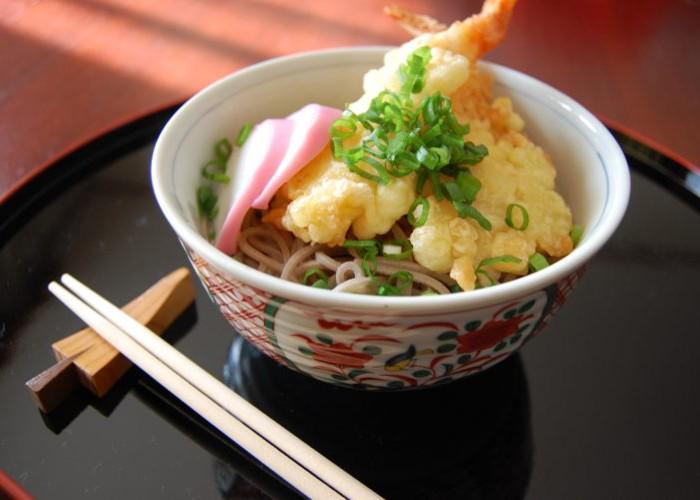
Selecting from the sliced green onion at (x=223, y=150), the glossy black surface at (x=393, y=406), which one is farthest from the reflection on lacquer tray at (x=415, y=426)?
the sliced green onion at (x=223, y=150)

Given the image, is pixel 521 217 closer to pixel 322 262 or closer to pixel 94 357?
pixel 322 262

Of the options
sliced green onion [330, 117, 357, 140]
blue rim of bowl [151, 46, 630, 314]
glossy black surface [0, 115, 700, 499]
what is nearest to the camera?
blue rim of bowl [151, 46, 630, 314]

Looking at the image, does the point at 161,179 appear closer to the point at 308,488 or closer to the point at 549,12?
the point at 308,488

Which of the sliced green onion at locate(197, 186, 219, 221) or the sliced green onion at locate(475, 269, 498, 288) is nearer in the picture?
the sliced green onion at locate(475, 269, 498, 288)

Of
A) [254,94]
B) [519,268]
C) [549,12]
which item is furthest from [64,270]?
[549,12]

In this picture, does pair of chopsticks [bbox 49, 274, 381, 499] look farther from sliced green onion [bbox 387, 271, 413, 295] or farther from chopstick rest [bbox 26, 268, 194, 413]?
sliced green onion [bbox 387, 271, 413, 295]

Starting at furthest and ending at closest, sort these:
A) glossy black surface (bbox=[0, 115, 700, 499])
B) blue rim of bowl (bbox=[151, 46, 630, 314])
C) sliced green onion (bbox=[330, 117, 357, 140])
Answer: sliced green onion (bbox=[330, 117, 357, 140]) → glossy black surface (bbox=[0, 115, 700, 499]) → blue rim of bowl (bbox=[151, 46, 630, 314])

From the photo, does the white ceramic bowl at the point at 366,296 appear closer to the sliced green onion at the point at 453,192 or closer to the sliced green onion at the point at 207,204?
the sliced green onion at the point at 207,204

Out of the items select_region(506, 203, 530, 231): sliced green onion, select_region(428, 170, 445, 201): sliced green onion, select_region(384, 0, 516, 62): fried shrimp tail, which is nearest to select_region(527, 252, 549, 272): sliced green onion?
select_region(506, 203, 530, 231): sliced green onion
